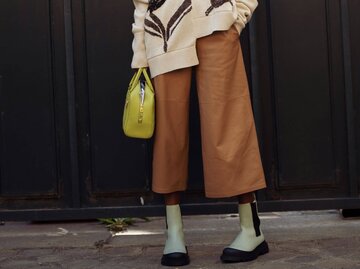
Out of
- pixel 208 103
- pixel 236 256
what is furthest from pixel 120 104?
pixel 236 256

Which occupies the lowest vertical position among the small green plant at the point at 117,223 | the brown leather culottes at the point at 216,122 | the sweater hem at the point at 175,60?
the small green plant at the point at 117,223

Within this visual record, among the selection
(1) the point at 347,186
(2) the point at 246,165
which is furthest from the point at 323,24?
(2) the point at 246,165

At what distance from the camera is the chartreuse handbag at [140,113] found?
3113mm

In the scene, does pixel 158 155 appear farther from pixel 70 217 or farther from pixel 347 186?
pixel 347 186

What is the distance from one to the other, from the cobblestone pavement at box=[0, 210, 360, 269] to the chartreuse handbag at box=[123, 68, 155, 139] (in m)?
0.68

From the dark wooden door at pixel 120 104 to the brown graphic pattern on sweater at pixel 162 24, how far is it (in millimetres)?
704

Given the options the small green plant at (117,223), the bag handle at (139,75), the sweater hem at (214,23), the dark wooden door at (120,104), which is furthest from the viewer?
the small green plant at (117,223)

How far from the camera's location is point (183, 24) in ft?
10.2

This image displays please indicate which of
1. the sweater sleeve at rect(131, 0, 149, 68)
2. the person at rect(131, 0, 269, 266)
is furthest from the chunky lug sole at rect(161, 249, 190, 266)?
the sweater sleeve at rect(131, 0, 149, 68)

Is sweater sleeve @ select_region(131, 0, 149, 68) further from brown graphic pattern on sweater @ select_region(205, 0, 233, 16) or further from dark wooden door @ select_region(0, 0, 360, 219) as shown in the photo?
dark wooden door @ select_region(0, 0, 360, 219)

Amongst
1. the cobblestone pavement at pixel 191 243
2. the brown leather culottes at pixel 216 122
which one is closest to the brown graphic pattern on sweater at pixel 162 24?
the brown leather culottes at pixel 216 122

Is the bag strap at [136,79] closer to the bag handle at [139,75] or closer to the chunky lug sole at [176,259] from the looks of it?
the bag handle at [139,75]

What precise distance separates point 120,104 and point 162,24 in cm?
87

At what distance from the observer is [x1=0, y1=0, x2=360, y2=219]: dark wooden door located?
3.87 metres
